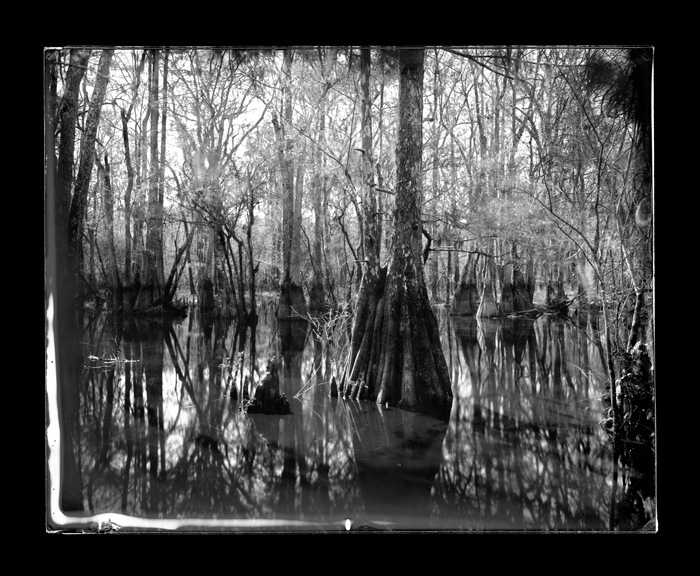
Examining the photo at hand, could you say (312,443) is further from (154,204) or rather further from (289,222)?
(154,204)

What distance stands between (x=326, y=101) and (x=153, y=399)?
259 cm

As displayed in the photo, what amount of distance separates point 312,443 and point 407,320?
1177mm

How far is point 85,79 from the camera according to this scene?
298 centimetres

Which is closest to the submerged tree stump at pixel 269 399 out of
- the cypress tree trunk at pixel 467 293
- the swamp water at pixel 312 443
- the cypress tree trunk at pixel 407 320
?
the swamp water at pixel 312 443

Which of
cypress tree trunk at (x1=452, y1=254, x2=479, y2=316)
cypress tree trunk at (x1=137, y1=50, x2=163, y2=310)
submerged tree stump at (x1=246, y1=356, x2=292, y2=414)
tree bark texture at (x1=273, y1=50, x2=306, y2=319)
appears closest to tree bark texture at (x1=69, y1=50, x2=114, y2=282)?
cypress tree trunk at (x1=137, y1=50, x2=163, y2=310)

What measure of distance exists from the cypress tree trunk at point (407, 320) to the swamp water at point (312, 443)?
123mm

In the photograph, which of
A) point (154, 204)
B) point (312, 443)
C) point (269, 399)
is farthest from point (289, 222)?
point (312, 443)

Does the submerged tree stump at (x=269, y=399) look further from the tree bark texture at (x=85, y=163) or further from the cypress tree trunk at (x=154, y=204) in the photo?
the tree bark texture at (x=85, y=163)

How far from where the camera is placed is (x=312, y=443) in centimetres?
307

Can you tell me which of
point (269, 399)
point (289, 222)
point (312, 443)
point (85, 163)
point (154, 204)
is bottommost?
point (312, 443)

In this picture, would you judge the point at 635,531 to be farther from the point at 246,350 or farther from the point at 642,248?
the point at 246,350

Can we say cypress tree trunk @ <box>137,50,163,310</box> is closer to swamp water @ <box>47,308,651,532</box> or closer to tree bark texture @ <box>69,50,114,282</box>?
tree bark texture @ <box>69,50,114,282</box>

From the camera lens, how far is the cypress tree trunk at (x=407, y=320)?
3154 millimetres

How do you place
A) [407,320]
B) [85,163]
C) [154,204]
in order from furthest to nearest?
[407,320] → [154,204] → [85,163]
